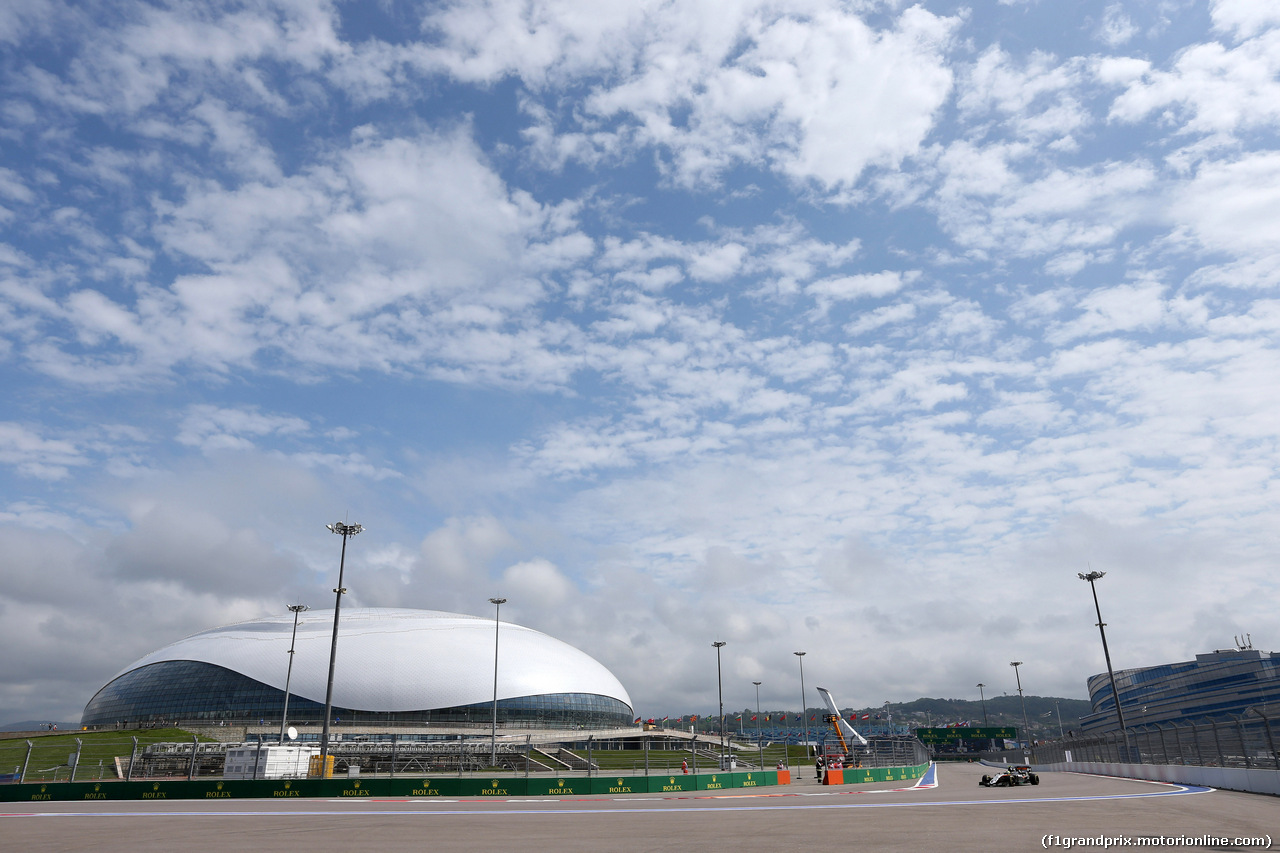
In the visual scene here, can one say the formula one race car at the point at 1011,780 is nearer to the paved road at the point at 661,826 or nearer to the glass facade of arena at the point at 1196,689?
the paved road at the point at 661,826

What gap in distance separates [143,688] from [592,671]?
2276 inches

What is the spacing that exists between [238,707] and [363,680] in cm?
1464

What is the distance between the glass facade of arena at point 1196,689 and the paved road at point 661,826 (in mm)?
114108

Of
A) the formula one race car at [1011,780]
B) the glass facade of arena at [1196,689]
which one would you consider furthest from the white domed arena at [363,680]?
the glass facade of arena at [1196,689]

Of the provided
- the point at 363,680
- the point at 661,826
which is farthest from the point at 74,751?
the point at 661,826

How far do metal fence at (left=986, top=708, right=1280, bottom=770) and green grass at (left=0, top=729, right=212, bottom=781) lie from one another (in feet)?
172

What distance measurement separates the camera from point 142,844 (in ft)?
36.3

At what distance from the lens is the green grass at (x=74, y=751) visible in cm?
4466

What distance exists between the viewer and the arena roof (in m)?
85.6

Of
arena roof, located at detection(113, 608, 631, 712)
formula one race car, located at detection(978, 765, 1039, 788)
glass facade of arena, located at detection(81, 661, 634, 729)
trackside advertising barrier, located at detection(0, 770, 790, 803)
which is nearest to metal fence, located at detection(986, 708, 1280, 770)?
formula one race car, located at detection(978, 765, 1039, 788)

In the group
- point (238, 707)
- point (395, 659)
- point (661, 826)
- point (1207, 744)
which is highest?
point (395, 659)

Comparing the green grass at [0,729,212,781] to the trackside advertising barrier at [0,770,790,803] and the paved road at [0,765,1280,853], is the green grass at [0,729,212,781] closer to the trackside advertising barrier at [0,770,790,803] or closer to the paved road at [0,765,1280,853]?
the trackside advertising barrier at [0,770,790,803]

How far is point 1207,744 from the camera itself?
83.2ft

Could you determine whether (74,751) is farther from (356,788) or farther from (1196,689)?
(1196,689)
